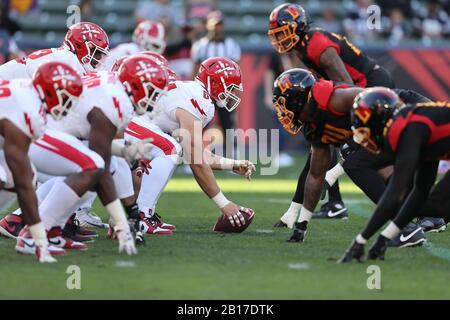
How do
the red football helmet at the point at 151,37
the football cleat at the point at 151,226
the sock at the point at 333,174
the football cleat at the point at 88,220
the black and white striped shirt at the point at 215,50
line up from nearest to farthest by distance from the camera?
1. the football cleat at the point at 151,226
2. the football cleat at the point at 88,220
3. the sock at the point at 333,174
4. the red football helmet at the point at 151,37
5. the black and white striped shirt at the point at 215,50

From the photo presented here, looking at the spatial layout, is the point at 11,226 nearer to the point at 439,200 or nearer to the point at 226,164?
the point at 226,164

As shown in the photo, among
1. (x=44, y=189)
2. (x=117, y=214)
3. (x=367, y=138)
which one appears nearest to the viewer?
(x=367, y=138)

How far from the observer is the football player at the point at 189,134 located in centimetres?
831

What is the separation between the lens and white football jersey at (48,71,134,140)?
23.0 feet

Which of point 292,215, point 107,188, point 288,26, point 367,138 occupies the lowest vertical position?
point 292,215

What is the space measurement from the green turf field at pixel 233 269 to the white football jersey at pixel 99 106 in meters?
0.93

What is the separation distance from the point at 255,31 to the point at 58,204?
12798mm

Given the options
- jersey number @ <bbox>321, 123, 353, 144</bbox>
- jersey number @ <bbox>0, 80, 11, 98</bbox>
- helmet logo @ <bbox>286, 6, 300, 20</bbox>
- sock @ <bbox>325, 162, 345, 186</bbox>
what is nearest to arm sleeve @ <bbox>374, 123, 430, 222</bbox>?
jersey number @ <bbox>321, 123, 353, 144</bbox>

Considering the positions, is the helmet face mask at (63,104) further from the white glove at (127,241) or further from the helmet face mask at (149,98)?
the white glove at (127,241)

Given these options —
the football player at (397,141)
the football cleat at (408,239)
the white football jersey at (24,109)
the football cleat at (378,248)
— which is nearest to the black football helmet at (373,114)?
the football player at (397,141)

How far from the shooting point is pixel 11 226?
26.1ft

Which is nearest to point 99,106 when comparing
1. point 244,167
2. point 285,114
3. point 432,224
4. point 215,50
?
point 285,114
